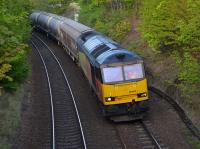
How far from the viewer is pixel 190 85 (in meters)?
20.1

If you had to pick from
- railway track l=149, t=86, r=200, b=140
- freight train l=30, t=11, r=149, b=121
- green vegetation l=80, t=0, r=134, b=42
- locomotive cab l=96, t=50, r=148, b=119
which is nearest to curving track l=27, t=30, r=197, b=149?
freight train l=30, t=11, r=149, b=121

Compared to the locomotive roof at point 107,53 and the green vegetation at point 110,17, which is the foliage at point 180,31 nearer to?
the locomotive roof at point 107,53

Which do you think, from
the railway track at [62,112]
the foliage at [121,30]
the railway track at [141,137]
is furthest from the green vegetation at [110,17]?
the railway track at [141,137]

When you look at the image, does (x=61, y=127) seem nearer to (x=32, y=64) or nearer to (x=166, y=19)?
(x=166, y=19)

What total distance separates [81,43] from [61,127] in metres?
8.04

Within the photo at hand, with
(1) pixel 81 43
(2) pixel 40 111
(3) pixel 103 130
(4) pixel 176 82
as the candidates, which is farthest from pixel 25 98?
(4) pixel 176 82

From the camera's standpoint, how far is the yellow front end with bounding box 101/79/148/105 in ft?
61.7

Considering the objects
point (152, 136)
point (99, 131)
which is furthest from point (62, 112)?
point (152, 136)

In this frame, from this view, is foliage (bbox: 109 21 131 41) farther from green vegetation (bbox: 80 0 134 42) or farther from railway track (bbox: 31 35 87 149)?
railway track (bbox: 31 35 87 149)

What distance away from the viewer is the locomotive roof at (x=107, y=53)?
19156mm

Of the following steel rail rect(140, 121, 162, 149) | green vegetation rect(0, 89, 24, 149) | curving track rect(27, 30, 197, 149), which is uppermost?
green vegetation rect(0, 89, 24, 149)

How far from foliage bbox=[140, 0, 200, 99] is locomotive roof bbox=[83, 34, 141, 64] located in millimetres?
2236

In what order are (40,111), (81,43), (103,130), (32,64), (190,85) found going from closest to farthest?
(103,130) < (190,85) < (40,111) < (81,43) < (32,64)

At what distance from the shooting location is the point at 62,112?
71.0 ft
